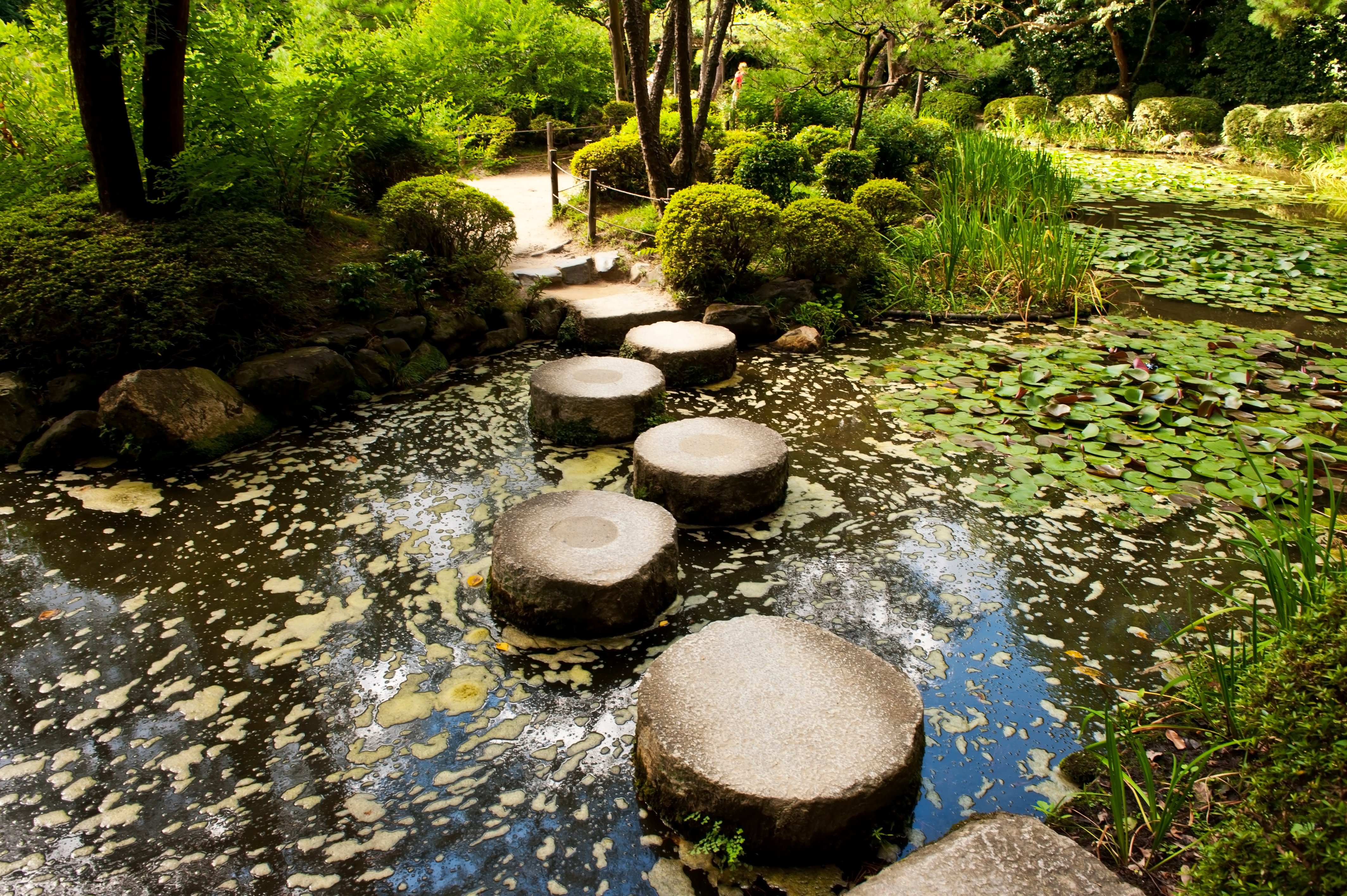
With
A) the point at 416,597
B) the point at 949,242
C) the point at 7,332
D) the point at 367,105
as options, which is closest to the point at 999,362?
the point at 949,242

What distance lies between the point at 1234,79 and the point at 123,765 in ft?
80.1

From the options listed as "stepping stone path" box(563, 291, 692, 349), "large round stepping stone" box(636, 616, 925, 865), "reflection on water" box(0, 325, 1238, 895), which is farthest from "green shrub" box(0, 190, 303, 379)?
"large round stepping stone" box(636, 616, 925, 865)

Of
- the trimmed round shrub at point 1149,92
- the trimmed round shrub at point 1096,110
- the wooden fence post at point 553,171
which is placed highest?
the trimmed round shrub at point 1149,92

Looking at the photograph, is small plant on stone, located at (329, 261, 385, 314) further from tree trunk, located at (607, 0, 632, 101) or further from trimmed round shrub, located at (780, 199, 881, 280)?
tree trunk, located at (607, 0, 632, 101)

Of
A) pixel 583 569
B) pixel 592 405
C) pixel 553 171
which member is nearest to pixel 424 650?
pixel 583 569

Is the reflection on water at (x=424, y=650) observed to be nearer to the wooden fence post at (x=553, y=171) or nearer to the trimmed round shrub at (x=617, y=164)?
the wooden fence post at (x=553, y=171)

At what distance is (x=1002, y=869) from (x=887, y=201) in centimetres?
751

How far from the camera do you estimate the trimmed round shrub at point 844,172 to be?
932 centimetres

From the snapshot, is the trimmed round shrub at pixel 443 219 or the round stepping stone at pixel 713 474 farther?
the trimmed round shrub at pixel 443 219

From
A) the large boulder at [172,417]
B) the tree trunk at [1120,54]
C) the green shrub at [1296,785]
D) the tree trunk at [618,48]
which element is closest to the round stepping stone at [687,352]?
the large boulder at [172,417]

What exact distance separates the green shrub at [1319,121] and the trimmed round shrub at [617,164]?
546 inches

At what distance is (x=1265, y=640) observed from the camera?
236cm

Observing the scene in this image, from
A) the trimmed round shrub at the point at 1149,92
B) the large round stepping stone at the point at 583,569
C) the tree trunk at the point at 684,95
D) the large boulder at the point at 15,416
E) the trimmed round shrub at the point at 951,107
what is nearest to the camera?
the large round stepping stone at the point at 583,569

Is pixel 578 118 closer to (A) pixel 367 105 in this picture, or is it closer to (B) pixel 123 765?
(A) pixel 367 105
